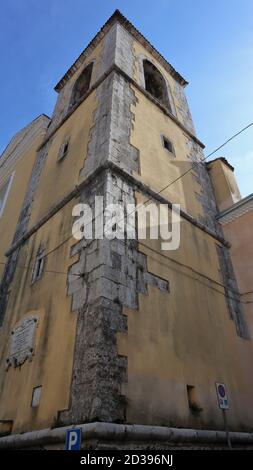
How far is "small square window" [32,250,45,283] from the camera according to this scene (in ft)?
19.9

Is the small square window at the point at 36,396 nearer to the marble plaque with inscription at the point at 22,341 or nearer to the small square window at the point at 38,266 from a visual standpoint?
the marble plaque with inscription at the point at 22,341

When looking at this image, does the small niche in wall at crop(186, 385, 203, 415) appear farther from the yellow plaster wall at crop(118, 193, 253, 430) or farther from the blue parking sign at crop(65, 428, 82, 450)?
the blue parking sign at crop(65, 428, 82, 450)

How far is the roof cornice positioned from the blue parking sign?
11717mm

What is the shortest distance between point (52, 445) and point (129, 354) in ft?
4.13

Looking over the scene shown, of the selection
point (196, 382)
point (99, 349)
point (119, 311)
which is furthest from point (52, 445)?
point (196, 382)

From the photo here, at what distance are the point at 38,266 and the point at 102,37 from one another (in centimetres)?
897

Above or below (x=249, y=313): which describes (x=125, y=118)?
above

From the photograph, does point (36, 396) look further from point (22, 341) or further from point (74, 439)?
point (74, 439)

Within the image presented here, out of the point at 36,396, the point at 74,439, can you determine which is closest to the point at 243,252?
the point at 36,396

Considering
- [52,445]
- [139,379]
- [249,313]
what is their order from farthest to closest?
[249,313], [139,379], [52,445]

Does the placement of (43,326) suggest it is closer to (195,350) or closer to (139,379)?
(139,379)
